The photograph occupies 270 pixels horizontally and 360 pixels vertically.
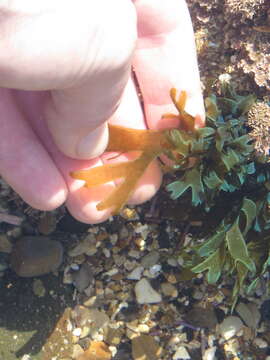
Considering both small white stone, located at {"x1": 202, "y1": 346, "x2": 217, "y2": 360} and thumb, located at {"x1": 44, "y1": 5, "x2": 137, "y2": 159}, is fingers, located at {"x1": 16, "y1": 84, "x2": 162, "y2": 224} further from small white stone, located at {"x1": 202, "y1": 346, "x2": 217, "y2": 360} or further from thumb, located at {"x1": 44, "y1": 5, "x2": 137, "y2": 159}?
small white stone, located at {"x1": 202, "y1": 346, "x2": 217, "y2": 360}

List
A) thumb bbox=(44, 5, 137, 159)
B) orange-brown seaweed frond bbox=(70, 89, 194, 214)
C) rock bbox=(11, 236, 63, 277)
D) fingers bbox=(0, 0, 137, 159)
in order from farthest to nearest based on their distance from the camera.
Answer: rock bbox=(11, 236, 63, 277), orange-brown seaweed frond bbox=(70, 89, 194, 214), thumb bbox=(44, 5, 137, 159), fingers bbox=(0, 0, 137, 159)

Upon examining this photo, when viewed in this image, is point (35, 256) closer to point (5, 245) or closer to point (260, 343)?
point (5, 245)

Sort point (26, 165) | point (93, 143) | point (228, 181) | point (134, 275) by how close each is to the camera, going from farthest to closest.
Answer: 1. point (134, 275)
2. point (228, 181)
3. point (26, 165)
4. point (93, 143)

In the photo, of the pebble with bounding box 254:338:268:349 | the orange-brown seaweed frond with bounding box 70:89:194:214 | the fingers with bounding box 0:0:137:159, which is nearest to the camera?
the fingers with bounding box 0:0:137:159

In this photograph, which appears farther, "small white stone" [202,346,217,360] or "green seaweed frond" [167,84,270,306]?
"small white stone" [202,346,217,360]

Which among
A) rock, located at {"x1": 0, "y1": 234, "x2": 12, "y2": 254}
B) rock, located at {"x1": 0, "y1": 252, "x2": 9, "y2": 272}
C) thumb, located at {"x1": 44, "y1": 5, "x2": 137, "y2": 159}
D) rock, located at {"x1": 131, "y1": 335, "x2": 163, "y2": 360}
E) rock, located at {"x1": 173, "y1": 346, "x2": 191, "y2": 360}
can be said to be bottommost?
rock, located at {"x1": 173, "y1": 346, "x2": 191, "y2": 360}

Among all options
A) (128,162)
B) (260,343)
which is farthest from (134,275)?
(128,162)

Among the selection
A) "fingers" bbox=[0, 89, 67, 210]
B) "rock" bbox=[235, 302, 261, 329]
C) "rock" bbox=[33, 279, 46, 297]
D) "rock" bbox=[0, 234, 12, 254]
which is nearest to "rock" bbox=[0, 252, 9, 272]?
"rock" bbox=[0, 234, 12, 254]
